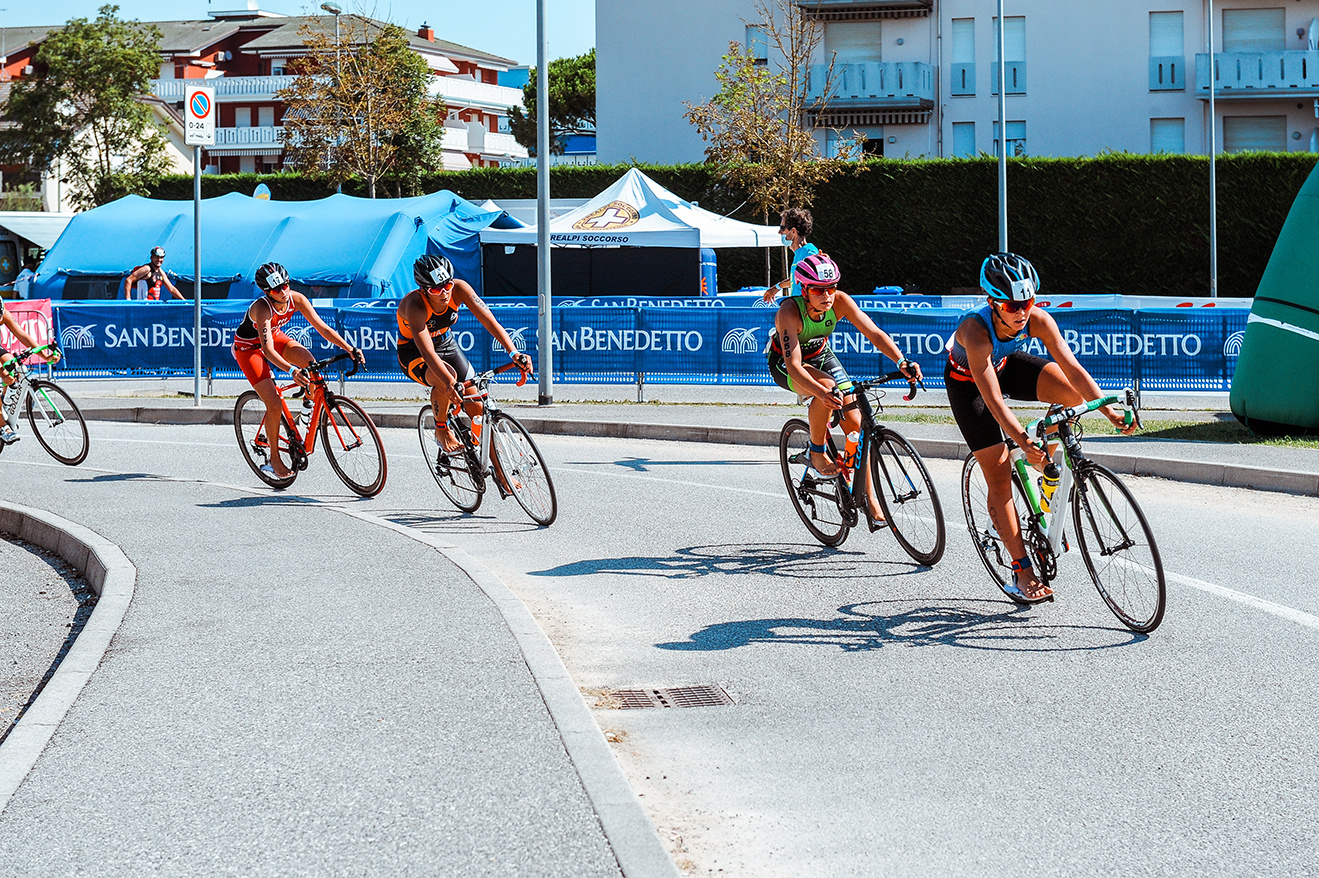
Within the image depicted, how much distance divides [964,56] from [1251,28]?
9048mm

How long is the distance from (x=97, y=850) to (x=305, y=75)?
43550mm

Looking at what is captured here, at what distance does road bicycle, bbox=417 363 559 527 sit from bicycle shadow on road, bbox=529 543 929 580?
4.17 feet

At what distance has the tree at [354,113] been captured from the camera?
43281 mm

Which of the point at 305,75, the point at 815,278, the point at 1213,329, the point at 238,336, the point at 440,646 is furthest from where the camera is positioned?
the point at 305,75

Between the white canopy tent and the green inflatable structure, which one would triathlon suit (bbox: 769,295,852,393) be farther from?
the white canopy tent

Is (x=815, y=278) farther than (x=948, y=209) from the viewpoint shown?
No

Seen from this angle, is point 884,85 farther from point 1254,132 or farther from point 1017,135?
point 1254,132

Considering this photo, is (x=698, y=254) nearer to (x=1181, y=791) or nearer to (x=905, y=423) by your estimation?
(x=905, y=423)

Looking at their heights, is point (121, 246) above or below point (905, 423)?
above

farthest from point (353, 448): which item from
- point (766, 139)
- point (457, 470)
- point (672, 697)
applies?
point (766, 139)

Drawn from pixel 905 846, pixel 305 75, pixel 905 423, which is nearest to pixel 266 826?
pixel 905 846

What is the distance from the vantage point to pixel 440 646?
21.2 ft

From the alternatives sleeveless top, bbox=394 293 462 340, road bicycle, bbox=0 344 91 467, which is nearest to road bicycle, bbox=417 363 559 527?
sleeveless top, bbox=394 293 462 340

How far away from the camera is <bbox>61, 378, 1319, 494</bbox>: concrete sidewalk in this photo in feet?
41.0
